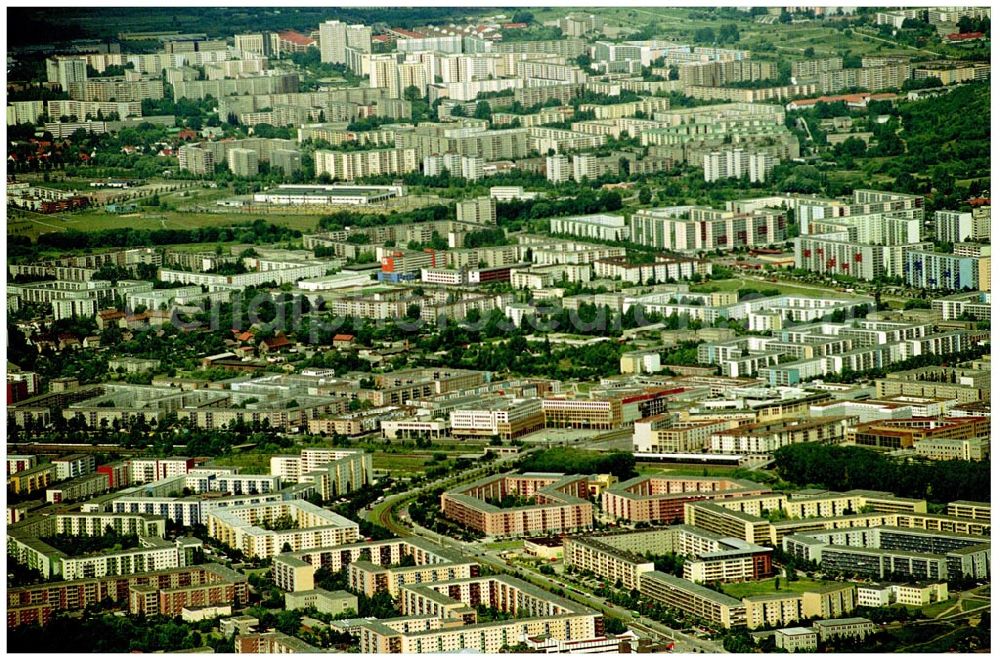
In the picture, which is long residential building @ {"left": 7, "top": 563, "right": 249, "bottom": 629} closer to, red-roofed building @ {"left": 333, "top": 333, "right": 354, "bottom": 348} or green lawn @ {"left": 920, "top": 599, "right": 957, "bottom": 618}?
green lawn @ {"left": 920, "top": 599, "right": 957, "bottom": 618}

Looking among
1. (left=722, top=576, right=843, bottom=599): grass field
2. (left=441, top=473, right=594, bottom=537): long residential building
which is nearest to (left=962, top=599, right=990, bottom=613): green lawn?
(left=722, top=576, right=843, bottom=599): grass field

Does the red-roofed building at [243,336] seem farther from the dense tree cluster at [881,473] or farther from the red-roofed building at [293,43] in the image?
the red-roofed building at [293,43]

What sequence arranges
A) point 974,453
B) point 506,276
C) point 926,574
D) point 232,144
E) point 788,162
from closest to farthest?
point 926,574
point 974,453
point 506,276
point 788,162
point 232,144

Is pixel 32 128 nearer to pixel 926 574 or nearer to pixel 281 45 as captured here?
pixel 281 45

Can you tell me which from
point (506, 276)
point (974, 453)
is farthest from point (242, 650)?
point (506, 276)

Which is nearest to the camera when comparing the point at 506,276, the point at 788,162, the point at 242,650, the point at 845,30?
the point at 242,650
